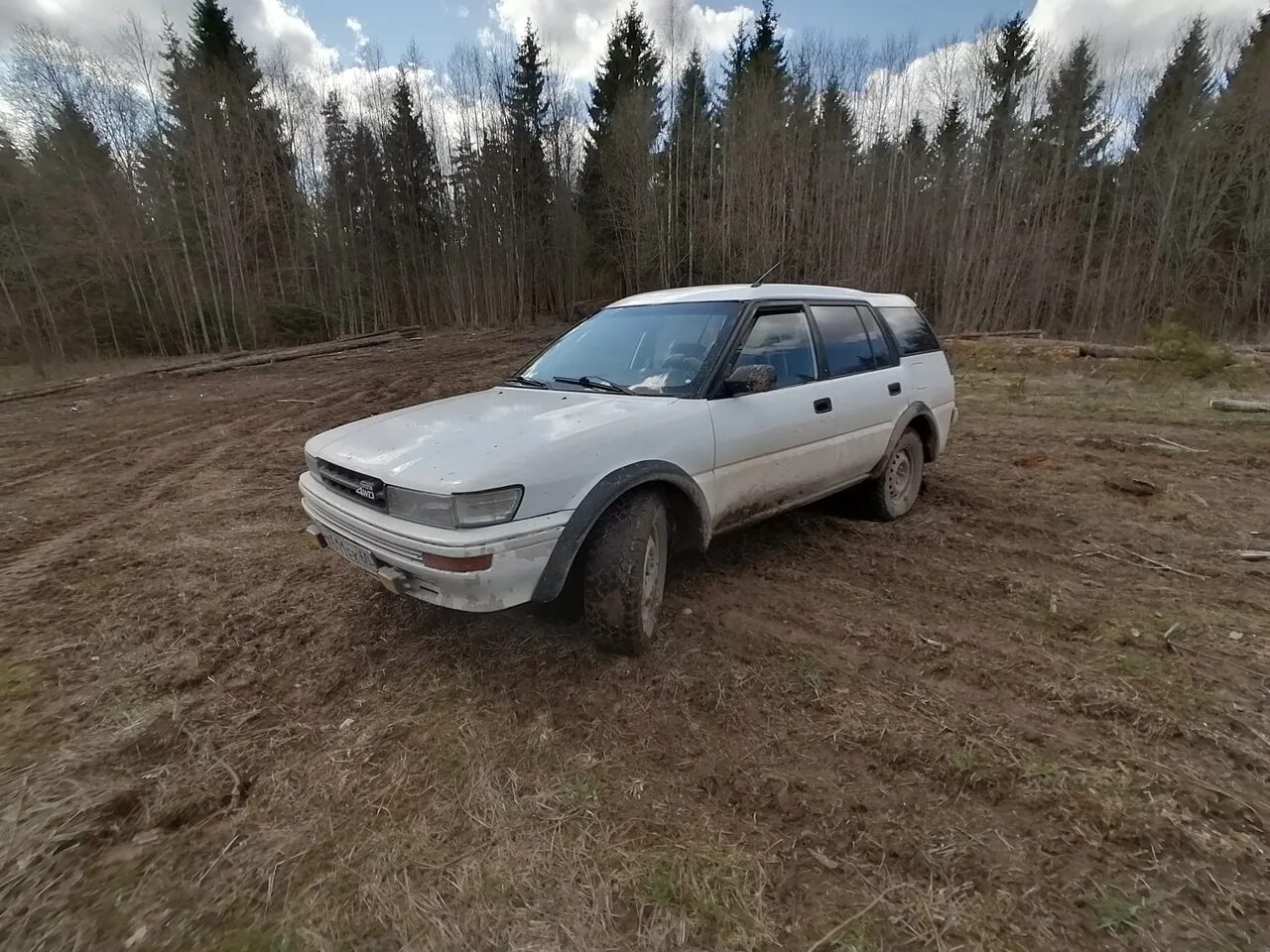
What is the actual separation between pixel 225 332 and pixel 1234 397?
26.6 meters

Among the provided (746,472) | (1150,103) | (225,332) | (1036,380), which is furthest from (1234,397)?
(225,332)

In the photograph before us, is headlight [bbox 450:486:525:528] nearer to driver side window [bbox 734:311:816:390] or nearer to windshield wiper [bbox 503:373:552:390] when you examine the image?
windshield wiper [bbox 503:373:552:390]

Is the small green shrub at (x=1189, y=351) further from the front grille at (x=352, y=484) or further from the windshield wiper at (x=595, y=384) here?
the front grille at (x=352, y=484)

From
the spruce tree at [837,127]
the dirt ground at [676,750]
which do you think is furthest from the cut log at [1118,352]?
the spruce tree at [837,127]

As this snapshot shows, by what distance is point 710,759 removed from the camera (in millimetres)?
2215

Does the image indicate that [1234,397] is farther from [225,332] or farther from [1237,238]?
[225,332]

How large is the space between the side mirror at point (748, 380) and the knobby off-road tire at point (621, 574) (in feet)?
2.52

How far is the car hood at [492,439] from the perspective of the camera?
2.38 metres

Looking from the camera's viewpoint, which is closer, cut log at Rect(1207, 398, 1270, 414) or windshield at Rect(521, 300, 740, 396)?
windshield at Rect(521, 300, 740, 396)

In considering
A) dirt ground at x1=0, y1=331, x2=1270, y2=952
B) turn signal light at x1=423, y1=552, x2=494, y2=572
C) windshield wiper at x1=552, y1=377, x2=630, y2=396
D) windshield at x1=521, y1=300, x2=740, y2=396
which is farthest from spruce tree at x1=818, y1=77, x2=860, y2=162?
turn signal light at x1=423, y1=552, x2=494, y2=572

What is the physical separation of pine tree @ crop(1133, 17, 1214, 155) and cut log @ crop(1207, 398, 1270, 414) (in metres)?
20.1

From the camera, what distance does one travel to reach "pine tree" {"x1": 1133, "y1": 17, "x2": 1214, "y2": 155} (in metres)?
20.8

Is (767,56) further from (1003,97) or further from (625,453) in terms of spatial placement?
(625,453)

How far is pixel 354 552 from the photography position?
269cm
